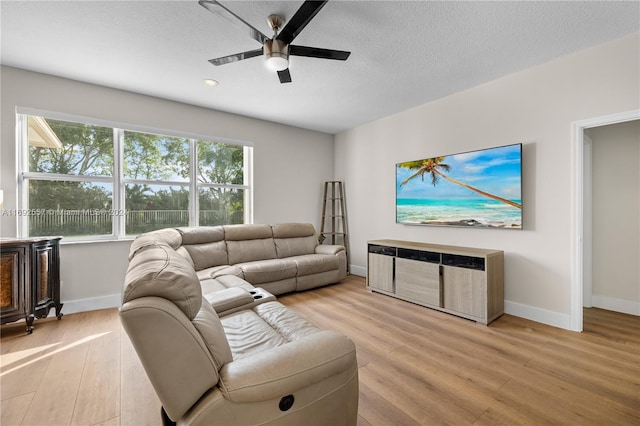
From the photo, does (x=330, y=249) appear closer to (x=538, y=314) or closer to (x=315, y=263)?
(x=315, y=263)

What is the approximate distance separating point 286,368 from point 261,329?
71cm

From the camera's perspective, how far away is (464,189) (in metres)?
3.48

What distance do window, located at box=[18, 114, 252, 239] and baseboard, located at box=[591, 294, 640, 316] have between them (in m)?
5.05

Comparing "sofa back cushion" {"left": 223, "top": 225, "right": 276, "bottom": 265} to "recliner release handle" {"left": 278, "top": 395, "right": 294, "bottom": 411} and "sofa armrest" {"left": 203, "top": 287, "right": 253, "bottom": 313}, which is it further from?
"recliner release handle" {"left": 278, "top": 395, "right": 294, "bottom": 411}

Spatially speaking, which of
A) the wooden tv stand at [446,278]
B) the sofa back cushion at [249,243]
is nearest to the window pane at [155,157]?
the sofa back cushion at [249,243]

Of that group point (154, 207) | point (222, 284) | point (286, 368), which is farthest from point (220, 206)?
point (286, 368)

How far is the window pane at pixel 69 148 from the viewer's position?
10.4ft

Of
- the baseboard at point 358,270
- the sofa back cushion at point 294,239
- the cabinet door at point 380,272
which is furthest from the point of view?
the baseboard at point 358,270

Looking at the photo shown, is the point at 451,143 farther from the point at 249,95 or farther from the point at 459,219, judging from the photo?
the point at 249,95

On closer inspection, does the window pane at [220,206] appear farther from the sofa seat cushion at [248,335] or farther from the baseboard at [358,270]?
the sofa seat cushion at [248,335]

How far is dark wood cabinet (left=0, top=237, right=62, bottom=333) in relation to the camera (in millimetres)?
2576

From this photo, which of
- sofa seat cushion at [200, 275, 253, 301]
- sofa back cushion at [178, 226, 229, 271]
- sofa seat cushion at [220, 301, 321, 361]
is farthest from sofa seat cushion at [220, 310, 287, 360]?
sofa back cushion at [178, 226, 229, 271]

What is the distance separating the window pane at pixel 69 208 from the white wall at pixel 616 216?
19.8 ft

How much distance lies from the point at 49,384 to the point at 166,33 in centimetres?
283
